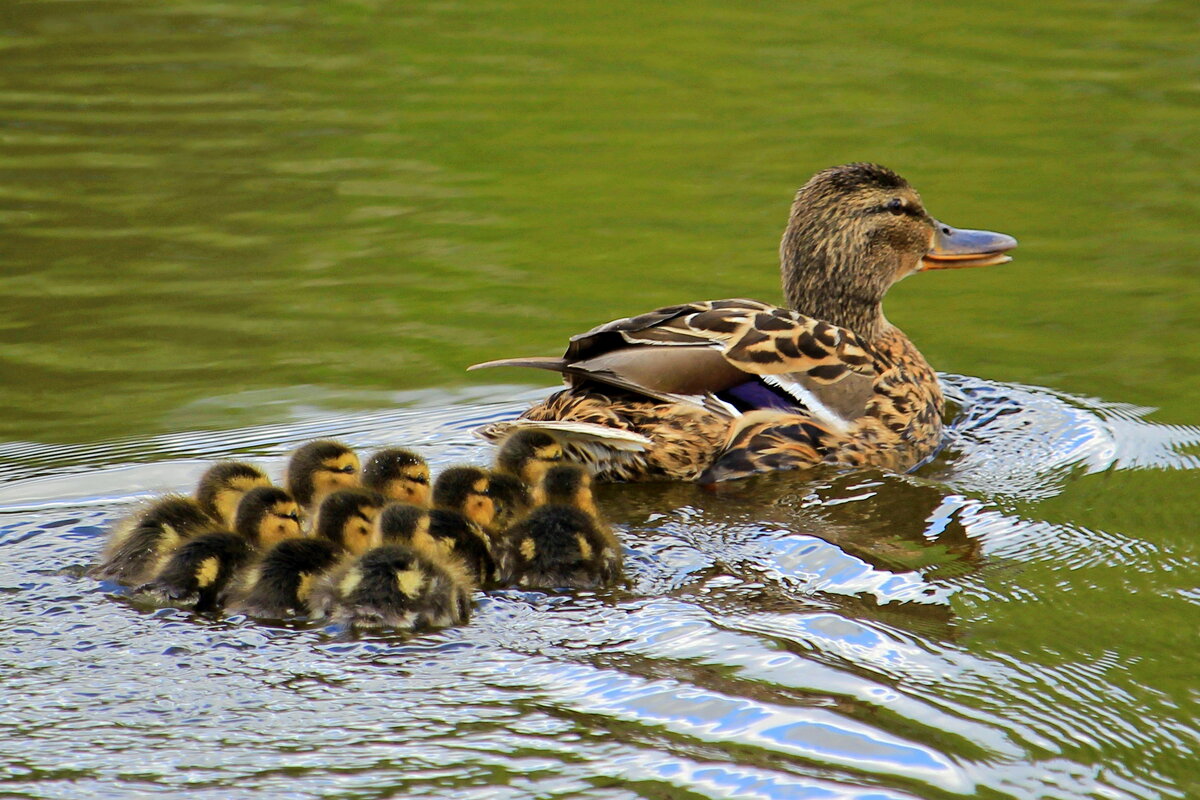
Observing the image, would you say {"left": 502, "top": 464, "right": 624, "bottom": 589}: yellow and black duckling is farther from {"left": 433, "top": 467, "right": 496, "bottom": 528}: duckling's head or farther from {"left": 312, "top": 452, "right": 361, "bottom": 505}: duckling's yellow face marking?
{"left": 312, "top": 452, "right": 361, "bottom": 505}: duckling's yellow face marking

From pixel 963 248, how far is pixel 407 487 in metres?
2.79

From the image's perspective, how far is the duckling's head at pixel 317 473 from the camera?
4789 millimetres

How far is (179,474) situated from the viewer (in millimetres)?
5371

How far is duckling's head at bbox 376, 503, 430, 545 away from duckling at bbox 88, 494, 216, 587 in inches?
20.3

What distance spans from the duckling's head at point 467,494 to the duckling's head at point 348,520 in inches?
9.5

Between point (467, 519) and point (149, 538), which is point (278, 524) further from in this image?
point (467, 519)

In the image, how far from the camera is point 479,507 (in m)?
4.57

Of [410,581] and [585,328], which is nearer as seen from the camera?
[410,581]

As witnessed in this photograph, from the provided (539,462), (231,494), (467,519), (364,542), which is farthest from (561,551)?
(231,494)

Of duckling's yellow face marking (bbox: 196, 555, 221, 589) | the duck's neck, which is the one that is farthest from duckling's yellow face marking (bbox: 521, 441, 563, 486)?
the duck's neck

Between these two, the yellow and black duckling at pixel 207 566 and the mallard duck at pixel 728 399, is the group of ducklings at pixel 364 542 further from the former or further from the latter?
the mallard duck at pixel 728 399

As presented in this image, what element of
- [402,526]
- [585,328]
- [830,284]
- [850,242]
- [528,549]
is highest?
[850,242]

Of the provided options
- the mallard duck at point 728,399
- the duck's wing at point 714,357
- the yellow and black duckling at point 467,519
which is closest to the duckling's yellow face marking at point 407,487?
the yellow and black duckling at point 467,519

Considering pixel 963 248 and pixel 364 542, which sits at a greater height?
pixel 963 248
